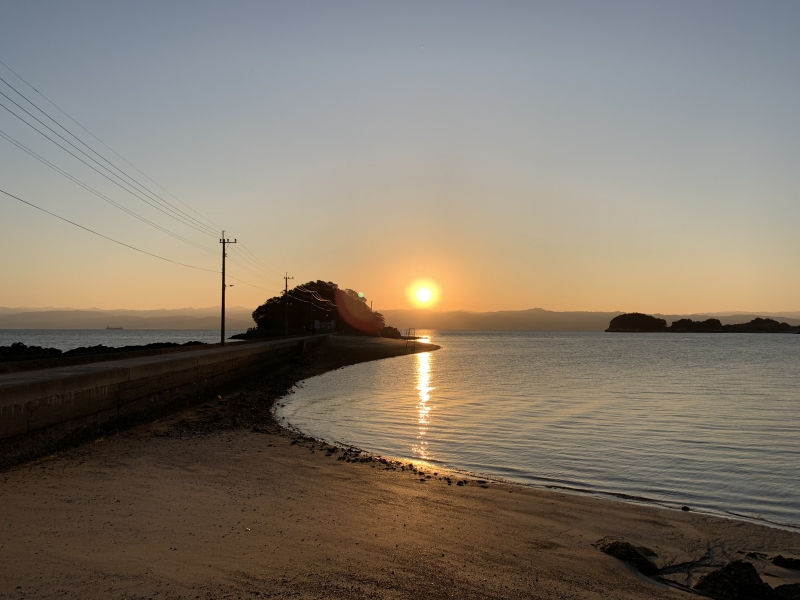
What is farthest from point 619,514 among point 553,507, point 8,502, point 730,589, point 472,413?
point 472,413

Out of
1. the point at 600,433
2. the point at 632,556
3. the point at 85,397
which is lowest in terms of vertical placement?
the point at 600,433

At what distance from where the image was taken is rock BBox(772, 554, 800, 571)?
7859 mm

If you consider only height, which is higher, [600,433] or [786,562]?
[786,562]

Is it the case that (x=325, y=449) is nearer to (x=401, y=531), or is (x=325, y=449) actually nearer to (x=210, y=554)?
(x=401, y=531)

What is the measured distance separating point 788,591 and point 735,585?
507mm

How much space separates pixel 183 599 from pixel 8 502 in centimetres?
471

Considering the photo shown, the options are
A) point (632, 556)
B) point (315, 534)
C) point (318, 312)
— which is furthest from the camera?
point (318, 312)

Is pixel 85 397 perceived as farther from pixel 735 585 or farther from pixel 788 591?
pixel 788 591

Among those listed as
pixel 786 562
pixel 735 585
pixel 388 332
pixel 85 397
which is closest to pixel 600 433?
pixel 786 562

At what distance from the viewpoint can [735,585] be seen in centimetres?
691

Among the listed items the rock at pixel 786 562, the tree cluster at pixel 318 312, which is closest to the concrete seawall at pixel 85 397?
the rock at pixel 786 562

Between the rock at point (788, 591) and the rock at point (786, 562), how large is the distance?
4.53 feet

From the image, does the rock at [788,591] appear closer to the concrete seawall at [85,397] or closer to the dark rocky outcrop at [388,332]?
the concrete seawall at [85,397]

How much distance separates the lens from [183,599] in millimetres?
6051
